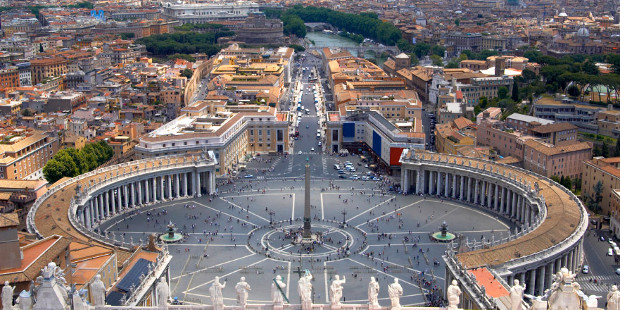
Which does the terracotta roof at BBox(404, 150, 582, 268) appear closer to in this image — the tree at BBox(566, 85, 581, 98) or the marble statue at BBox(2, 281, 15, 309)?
the marble statue at BBox(2, 281, 15, 309)

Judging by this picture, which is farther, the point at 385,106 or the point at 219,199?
the point at 385,106

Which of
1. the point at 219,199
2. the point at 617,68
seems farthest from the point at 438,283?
the point at 617,68

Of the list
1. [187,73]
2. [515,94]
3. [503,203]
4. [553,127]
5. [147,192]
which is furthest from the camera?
[187,73]

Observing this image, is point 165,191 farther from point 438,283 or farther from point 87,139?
point 438,283

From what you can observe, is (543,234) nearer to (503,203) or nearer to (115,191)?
(503,203)

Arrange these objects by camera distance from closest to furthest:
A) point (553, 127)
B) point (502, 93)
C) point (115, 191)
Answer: point (115, 191)
point (553, 127)
point (502, 93)

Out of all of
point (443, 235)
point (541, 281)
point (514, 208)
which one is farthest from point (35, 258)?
point (514, 208)

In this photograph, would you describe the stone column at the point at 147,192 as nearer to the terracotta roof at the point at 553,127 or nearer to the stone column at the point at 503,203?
the stone column at the point at 503,203
